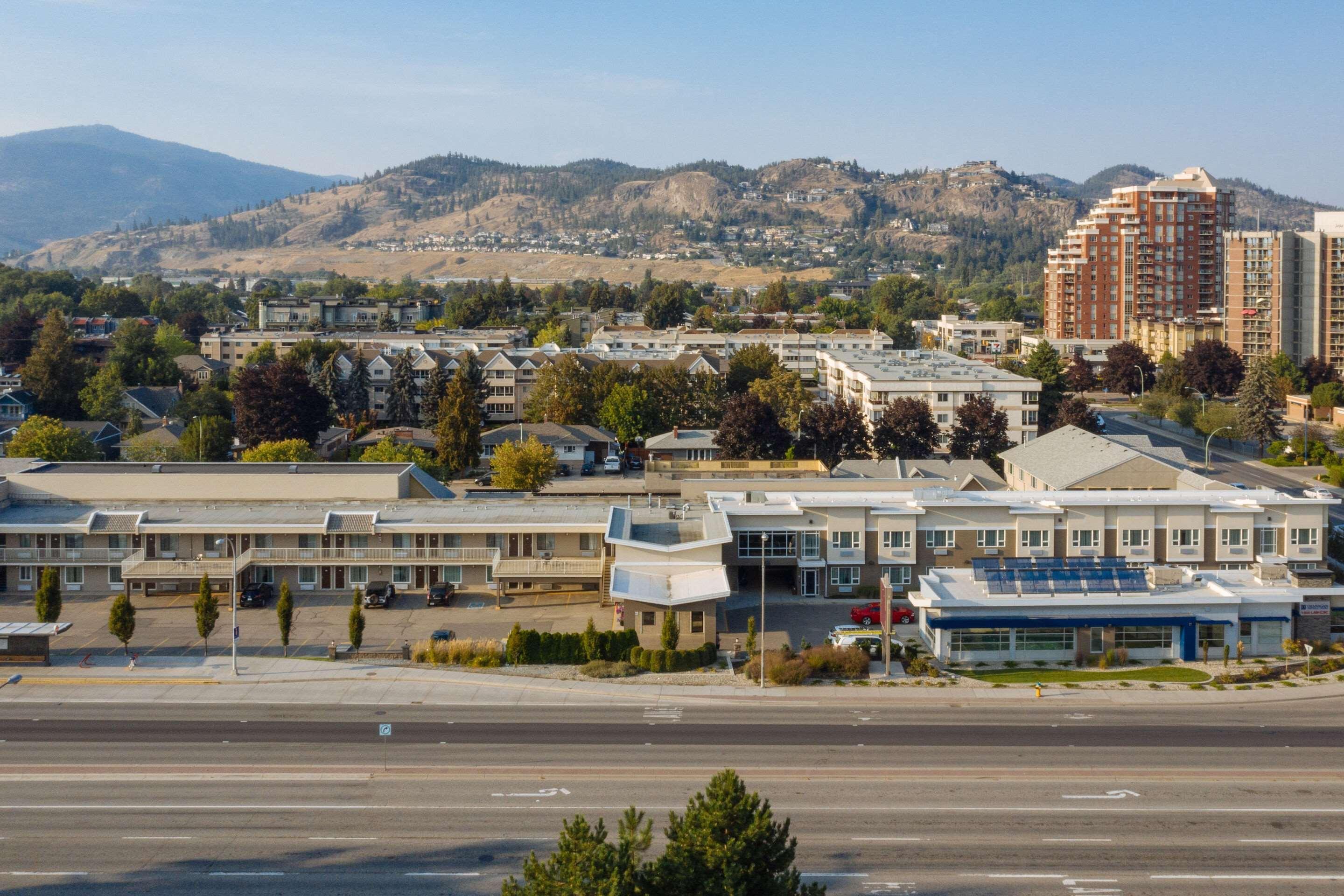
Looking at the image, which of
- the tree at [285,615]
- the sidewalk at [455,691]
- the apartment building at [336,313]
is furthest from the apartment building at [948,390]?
the apartment building at [336,313]

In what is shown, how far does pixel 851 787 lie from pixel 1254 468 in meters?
71.7

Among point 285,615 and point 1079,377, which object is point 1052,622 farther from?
point 1079,377

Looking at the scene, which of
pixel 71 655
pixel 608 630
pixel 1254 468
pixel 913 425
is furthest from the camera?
→ pixel 1254 468

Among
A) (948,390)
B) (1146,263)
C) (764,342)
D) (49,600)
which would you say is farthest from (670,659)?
(1146,263)

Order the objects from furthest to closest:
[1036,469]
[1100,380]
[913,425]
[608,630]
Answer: [1100,380]
[913,425]
[1036,469]
[608,630]

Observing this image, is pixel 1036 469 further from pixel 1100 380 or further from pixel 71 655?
pixel 1100 380

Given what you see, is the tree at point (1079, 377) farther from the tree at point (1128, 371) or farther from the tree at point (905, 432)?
the tree at point (905, 432)

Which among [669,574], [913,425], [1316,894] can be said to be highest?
[913,425]

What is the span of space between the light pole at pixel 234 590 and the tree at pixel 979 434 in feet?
168

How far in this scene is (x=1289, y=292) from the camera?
139 m

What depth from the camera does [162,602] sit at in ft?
181

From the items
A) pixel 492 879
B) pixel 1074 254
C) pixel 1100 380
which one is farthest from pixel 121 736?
pixel 1074 254

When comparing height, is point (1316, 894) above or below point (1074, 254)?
below

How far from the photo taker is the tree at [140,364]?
122 m
